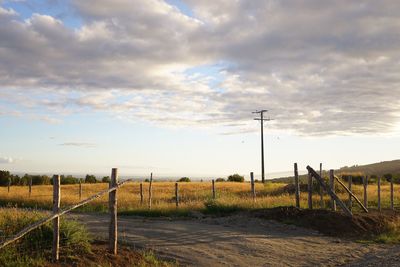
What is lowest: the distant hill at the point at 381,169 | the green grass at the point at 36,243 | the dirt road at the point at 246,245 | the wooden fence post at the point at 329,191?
the dirt road at the point at 246,245

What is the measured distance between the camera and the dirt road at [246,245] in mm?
13297

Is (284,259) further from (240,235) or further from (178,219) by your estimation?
(178,219)

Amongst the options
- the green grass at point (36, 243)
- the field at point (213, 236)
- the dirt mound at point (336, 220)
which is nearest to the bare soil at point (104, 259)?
the field at point (213, 236)

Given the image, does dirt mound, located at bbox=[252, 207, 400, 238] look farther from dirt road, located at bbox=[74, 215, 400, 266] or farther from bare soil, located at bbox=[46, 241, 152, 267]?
bare soil, located at bbox=[46, 241, 152, 267]

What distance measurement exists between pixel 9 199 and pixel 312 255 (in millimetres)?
24899

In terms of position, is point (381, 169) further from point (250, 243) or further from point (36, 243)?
point (36, 243)

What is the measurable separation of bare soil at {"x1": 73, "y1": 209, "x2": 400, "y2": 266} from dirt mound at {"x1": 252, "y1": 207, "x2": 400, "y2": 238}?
64 millimetres

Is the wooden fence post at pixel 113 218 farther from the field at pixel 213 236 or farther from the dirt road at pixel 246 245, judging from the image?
the dirt road at pixel 246 245

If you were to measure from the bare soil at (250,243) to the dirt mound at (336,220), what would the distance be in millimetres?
64

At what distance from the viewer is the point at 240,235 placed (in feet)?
55.1

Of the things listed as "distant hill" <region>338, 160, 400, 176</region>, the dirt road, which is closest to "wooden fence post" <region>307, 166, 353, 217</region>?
the dirt road

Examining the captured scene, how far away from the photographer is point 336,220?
62.6ft

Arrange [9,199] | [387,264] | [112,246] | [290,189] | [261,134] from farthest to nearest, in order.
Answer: [261,134] < [290,189] < [9,199] < [387,264] < [112,246]

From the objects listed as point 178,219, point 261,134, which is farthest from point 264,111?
point 178,219
